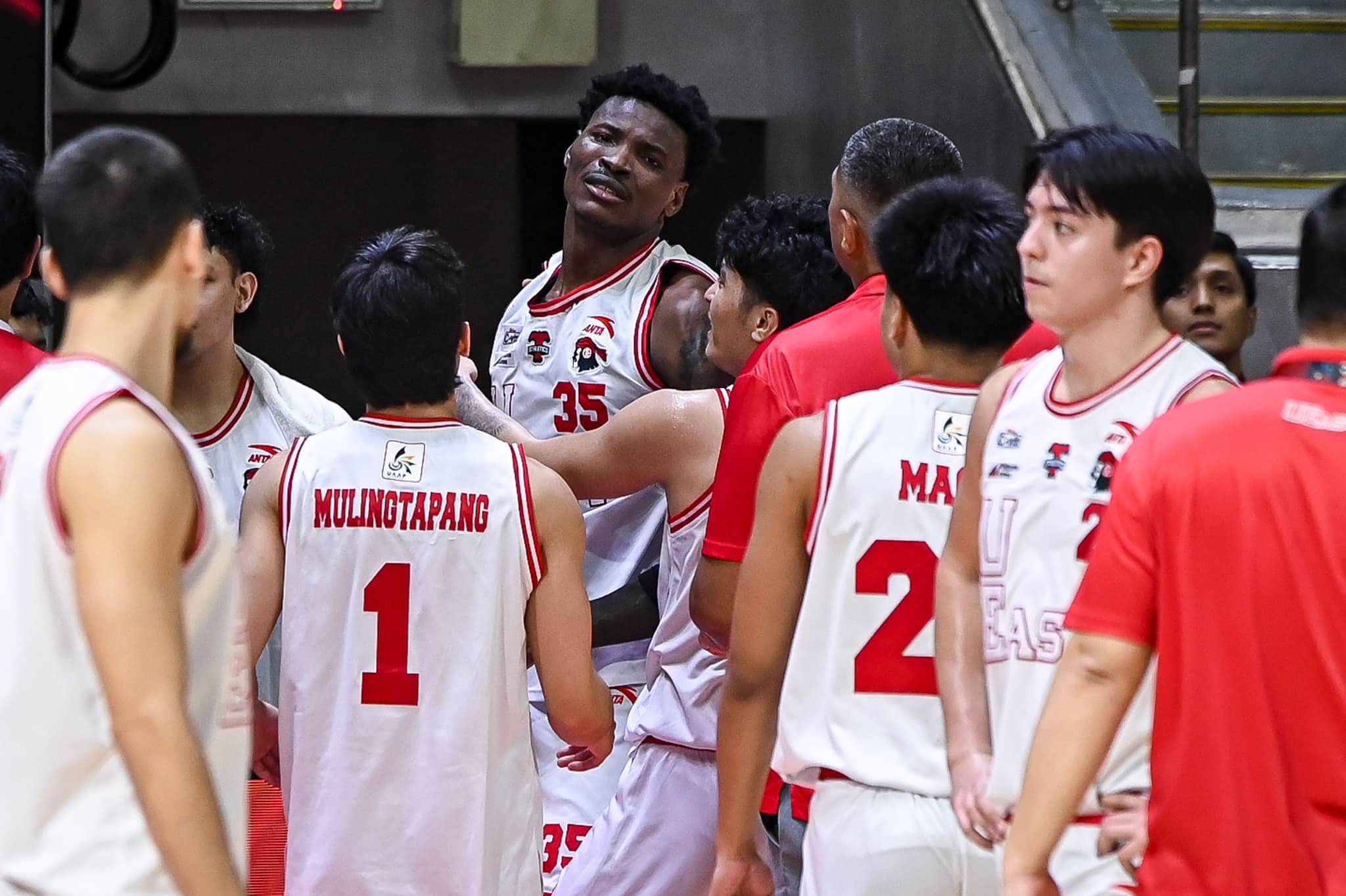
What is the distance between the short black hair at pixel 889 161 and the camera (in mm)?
3629

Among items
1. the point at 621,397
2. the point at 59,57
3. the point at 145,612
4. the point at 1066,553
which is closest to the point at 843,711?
the point at 1066,553

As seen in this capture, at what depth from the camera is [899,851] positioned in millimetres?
2793

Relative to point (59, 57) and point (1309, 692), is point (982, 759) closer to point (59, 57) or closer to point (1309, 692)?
point (1309, 692)

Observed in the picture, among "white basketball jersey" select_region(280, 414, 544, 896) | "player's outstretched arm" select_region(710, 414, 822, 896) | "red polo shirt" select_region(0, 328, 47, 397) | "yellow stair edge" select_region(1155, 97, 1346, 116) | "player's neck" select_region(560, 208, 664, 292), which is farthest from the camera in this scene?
"yellow stair edge" select_region(1155, 97, 1346, 116)

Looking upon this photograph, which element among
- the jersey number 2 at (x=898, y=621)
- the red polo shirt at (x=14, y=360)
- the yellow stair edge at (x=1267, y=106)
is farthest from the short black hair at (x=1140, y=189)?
the yellow stair edge at (x=1267, y=106)

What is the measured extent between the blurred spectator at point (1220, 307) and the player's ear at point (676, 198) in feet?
4.54

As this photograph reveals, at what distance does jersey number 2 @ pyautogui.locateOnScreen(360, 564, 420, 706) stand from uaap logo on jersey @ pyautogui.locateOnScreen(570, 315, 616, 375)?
1.56 m

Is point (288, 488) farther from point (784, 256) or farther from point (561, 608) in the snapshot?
point (784, 256)

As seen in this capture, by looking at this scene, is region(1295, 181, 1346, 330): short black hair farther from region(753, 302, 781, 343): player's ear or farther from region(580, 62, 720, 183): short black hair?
region(580, 62, 720, 183): short black hair

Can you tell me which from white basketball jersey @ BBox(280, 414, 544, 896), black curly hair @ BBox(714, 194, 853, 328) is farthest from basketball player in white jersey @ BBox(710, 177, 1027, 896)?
black curly hair @ BBox(714, 194, 853, 328)

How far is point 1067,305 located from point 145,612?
4.28ft

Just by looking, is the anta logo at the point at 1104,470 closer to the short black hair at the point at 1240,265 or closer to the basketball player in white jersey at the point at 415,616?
the basketball player in white jersey at the point at 415,616

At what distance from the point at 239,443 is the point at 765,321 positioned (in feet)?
4.41

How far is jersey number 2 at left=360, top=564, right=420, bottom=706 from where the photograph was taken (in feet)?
10.4
